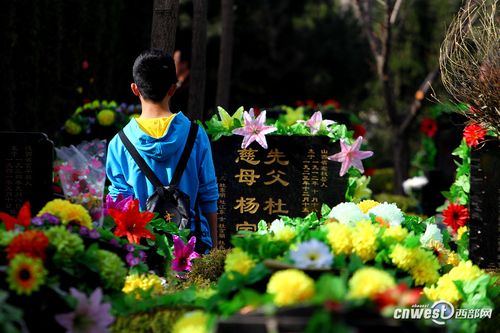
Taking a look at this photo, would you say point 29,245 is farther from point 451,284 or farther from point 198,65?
point 198,65

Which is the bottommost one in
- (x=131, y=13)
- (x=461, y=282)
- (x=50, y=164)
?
(x=461, y=282)

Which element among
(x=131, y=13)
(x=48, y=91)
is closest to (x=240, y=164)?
(x=48, y=91)

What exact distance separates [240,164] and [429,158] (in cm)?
638

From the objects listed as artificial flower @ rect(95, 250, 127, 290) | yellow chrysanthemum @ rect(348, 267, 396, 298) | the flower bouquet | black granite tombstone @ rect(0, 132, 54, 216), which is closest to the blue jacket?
black granite tombstone @ rect(0, 132, 54, 216)

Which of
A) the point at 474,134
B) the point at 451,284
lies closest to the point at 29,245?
the point at 451,284

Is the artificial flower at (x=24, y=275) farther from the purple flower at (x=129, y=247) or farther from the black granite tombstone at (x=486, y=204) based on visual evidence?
the black granite tombstone at (x=486, y=204)

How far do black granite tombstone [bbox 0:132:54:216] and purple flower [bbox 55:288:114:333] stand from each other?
1100mm

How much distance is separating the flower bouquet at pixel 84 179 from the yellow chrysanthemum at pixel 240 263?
0.71m

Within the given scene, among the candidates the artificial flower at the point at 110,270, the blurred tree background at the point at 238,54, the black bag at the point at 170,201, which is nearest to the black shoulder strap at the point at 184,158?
the black bag at the point at 170,201

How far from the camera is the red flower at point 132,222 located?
467cm

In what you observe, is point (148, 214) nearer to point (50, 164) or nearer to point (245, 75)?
point (50, 164)

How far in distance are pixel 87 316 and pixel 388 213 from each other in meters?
1.68

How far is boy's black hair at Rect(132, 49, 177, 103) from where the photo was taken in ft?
17.7

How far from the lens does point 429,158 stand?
531 inches
